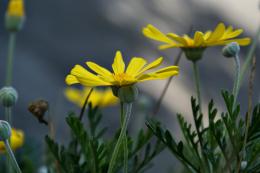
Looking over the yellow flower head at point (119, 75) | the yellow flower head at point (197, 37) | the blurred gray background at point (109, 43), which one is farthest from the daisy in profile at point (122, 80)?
the blurred gray background at point (109, 43)

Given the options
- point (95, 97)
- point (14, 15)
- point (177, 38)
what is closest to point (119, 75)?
point (177, 38)

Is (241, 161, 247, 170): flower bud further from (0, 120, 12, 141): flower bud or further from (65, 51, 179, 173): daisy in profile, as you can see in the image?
(0, 120, 12, 141): flower bud

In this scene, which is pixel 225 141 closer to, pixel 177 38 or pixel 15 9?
pixel 177 38

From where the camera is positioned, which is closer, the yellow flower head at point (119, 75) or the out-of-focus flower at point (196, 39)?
the yellow flower head at point (119, 75)

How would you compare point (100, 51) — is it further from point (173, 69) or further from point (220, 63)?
point (173, 69)

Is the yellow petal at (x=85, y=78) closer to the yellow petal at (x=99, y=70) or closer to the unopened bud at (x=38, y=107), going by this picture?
the yellow petal at (x=99, y=70)

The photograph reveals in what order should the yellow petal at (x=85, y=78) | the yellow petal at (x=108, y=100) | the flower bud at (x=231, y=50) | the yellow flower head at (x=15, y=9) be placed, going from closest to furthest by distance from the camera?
the yellow petal at (x=85, y=78) → the flower bud at (x=231, y=50) → the yellow flower head at (x=15, y=9) → the yellow petal at (x=108, y=100)
